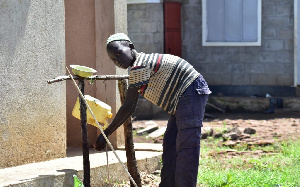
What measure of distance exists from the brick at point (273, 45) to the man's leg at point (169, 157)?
385 inches

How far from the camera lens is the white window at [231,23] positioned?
15.2 meters

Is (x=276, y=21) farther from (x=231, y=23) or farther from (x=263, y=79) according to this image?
(x=263, y=79)

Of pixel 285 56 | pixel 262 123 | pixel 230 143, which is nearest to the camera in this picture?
pixel 230 143

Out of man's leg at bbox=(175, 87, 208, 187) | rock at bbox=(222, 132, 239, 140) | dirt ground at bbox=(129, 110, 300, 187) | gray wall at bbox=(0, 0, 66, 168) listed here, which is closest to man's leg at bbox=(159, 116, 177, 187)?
man's leg at bbox=(175, 87, 208, 187)

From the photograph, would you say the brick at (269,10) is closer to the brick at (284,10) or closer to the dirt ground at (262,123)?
the brick at (284,10)

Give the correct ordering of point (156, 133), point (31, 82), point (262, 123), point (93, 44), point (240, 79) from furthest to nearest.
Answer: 1. point (240, 79)
2. point (262, 123)
3. point (156, 133)
4. point (93, 44)
5. point (31, 82)

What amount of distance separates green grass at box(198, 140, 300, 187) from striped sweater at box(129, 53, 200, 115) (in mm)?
1264

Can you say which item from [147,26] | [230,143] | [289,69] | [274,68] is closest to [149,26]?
[147,26]

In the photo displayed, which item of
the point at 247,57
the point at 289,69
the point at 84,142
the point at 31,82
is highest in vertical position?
the point at 31,82

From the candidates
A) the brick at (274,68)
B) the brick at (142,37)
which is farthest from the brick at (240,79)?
the brick at (142,37)

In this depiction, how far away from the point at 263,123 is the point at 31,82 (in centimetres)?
705

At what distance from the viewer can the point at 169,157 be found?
226 inches

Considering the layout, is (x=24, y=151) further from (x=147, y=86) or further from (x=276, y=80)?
(x=276, y=80)

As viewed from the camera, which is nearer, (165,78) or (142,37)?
(165,78)
